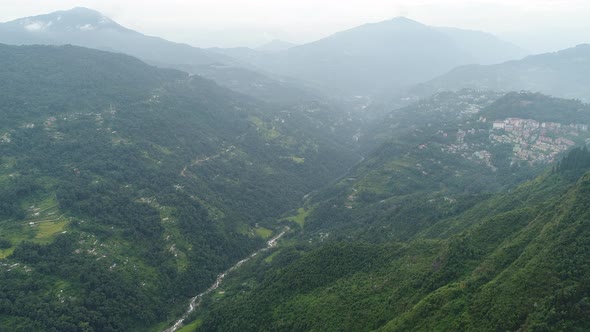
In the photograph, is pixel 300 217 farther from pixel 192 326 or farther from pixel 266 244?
pixel 192 326

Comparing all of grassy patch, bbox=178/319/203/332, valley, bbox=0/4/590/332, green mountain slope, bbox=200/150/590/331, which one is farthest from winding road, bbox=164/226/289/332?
green mountain slope, bbox=200/150/590/331

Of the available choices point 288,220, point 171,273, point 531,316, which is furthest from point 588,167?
point 171,273

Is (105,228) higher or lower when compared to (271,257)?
higher

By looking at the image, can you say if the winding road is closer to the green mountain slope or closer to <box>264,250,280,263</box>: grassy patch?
<box>264,250,280,263</box>: grassy patch

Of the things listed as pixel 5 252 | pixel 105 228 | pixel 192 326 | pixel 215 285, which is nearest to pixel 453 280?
pixel 192 326

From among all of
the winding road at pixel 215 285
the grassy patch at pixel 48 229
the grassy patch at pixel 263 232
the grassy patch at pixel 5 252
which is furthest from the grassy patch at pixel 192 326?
the grassy patch at pixel 263 232

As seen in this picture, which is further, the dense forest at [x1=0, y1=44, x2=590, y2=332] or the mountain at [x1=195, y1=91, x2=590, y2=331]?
the dense forest at [x1=0, y1=44, x2=590, y2=332]

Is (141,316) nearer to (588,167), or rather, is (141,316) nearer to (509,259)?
(509,259)

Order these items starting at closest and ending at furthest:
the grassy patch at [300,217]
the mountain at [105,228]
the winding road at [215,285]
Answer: the mountain at [105,228], the winding road at [215,285], the grassy patch at [300,217]

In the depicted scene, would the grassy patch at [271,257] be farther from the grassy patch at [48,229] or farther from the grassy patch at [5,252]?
the grassy patch at [5,252]

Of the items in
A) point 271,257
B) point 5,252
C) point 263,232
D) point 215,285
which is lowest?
point 215,285

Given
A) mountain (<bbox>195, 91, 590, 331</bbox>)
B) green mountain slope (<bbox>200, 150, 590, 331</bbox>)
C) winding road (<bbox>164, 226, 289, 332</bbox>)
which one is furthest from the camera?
winding road (<bbox>164, 226, 289, 332</bbox>)

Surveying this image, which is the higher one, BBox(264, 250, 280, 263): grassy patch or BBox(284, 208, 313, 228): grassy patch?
BBox(264, 250, 280, 263): grassy patch
